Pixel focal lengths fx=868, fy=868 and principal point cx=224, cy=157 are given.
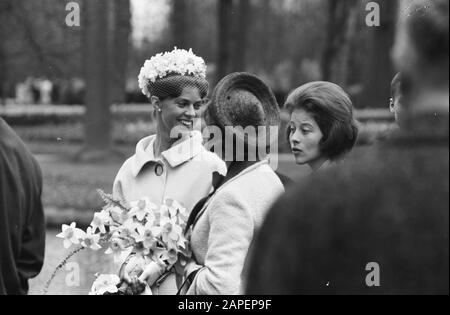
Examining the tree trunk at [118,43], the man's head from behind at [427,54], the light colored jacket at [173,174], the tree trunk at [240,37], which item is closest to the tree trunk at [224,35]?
the tree trunk at [240,37]

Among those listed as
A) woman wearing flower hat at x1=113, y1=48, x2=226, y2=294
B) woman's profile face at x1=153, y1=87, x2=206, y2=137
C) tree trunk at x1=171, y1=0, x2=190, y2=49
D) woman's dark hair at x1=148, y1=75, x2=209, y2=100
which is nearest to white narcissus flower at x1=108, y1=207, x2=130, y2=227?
woman wearing flower hat at x1=113, y1=48, x2=226, y2=294

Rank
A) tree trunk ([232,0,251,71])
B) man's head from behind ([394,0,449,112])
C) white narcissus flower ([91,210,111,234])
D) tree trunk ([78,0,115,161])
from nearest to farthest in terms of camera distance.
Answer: man's head from behind ([394,0,449,112]), white narcissus flower ([91,210,111,234]), tree trunk ([78,0,115,161]), tree trunk ([232,0,251,71])

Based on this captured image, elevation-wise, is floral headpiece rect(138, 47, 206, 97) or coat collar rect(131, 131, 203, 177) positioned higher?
floral headpiece rect(138, 47, 206, 97)

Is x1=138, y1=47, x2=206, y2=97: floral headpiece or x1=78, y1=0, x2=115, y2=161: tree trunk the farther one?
x1=78, y1=0, x2=115, y2=161: tree trunk

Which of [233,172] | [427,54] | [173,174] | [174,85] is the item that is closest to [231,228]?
[233,172]

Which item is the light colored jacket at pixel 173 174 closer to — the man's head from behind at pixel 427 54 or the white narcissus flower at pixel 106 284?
the white narcissus flower at pixel 106 284

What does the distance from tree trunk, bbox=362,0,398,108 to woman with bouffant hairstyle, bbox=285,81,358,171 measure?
17.5m

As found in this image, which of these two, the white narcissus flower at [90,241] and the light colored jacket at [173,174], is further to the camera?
the light colored jacket at [173,174]

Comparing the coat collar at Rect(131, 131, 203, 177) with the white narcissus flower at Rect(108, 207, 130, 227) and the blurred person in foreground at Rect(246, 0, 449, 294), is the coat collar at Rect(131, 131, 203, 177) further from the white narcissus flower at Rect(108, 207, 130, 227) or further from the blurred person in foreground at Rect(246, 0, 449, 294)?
the blurred person in foreground at Rect(246, 0, 449, 294)

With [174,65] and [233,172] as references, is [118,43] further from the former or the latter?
[233,172]

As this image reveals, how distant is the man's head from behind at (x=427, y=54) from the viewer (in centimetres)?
174

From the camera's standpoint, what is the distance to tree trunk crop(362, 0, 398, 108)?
2134cm

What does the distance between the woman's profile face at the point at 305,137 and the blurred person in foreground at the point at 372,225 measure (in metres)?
2.36

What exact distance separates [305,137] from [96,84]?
15.0 metres
